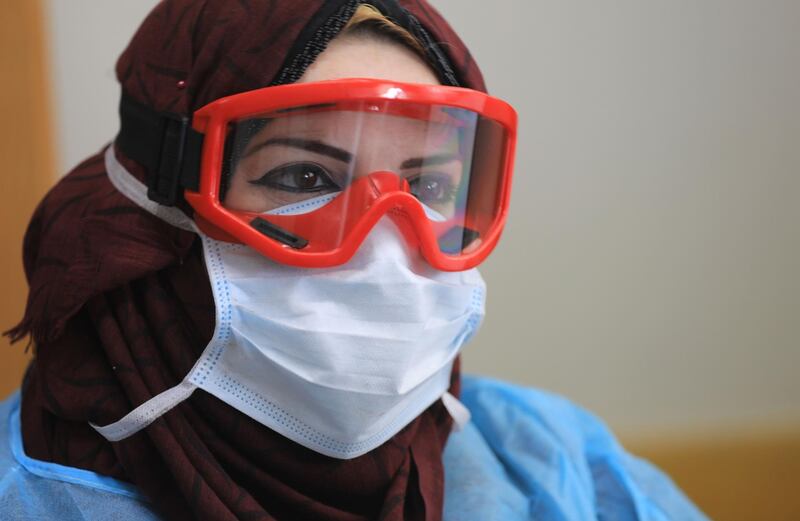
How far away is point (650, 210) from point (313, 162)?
1333mm

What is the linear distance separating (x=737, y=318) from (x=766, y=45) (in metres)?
0.75

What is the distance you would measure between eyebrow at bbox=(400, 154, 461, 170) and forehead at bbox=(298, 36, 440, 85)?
104 mm

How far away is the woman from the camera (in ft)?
3.28

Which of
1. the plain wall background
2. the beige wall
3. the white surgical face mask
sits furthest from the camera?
the plain wall background

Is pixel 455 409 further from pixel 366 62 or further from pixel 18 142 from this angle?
pixel 18 142

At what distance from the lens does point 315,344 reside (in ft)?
3.22

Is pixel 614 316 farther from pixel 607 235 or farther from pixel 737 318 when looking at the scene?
pixel 737 318

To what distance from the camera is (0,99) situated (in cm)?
149

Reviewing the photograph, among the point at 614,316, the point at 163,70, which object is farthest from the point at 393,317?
the point at 614,316

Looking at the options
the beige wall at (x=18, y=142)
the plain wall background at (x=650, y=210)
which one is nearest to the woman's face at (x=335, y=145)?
the beige wall at (x=18, y=142)

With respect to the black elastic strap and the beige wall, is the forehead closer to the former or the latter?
the black elastic strap

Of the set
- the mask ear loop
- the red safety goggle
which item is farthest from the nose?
the mask ear loop

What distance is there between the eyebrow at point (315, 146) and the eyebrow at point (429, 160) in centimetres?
8

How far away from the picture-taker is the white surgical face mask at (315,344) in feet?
3.26
